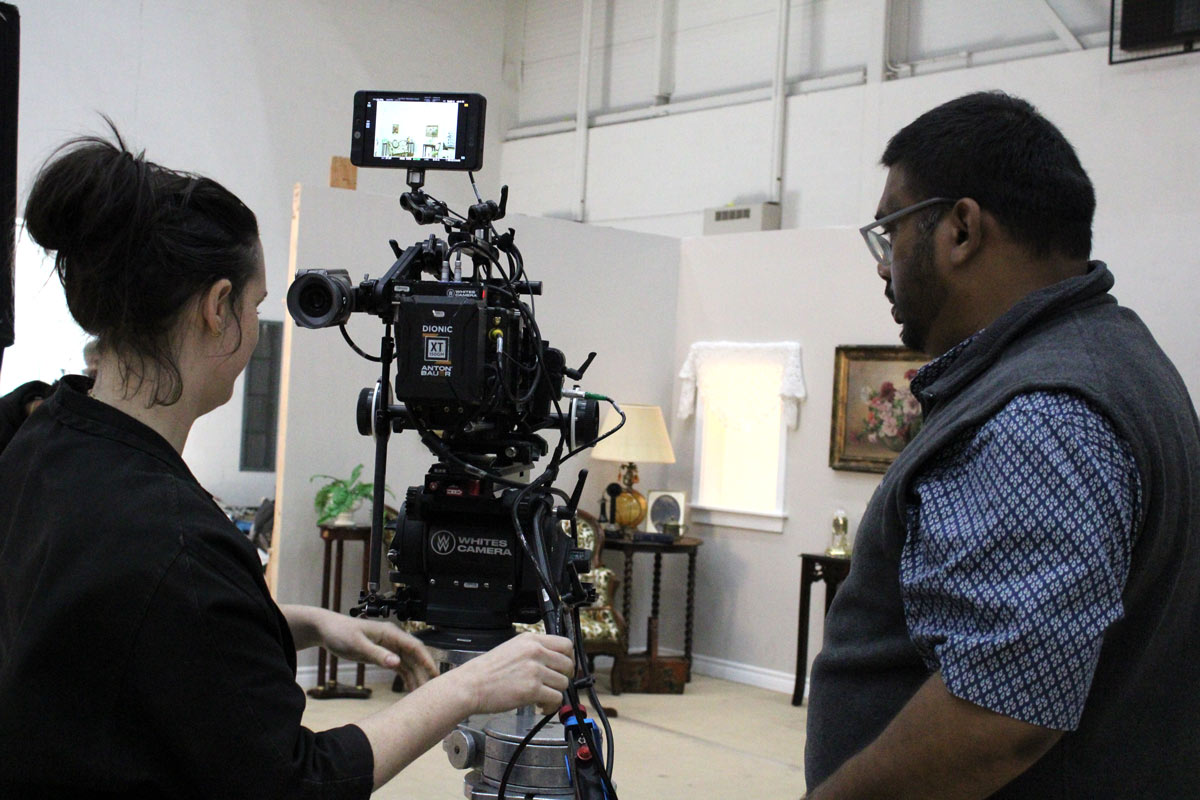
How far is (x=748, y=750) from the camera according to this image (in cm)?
502

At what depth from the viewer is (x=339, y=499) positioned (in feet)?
17.9

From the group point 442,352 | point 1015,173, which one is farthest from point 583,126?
point 1015,173

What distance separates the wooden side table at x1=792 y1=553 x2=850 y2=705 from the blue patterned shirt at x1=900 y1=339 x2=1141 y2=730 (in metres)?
4.68

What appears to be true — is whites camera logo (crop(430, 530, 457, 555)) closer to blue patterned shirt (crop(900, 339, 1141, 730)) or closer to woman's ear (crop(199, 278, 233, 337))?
woman's ear (crop(199, 278, 233, 337))

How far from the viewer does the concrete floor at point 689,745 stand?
4414 millimetres

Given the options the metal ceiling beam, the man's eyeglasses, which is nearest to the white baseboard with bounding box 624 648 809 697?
the metal ceiling beam

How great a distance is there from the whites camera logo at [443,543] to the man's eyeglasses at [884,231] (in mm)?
759

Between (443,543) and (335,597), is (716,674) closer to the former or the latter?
(335,597)

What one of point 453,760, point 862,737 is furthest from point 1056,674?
point 453,760

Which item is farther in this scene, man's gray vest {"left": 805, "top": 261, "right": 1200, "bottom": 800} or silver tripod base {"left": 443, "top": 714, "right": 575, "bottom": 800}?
silver tripod base {"left": 443, "top": 714, "right": 575, "bottom": 800}

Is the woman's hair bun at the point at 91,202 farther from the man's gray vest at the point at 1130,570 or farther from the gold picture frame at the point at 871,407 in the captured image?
the gold picture frame at the point at 871,407

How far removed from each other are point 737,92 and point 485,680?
23.2ft

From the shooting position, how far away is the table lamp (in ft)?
19.9

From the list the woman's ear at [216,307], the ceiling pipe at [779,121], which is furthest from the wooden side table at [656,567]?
the woman's ear at [216,307]
